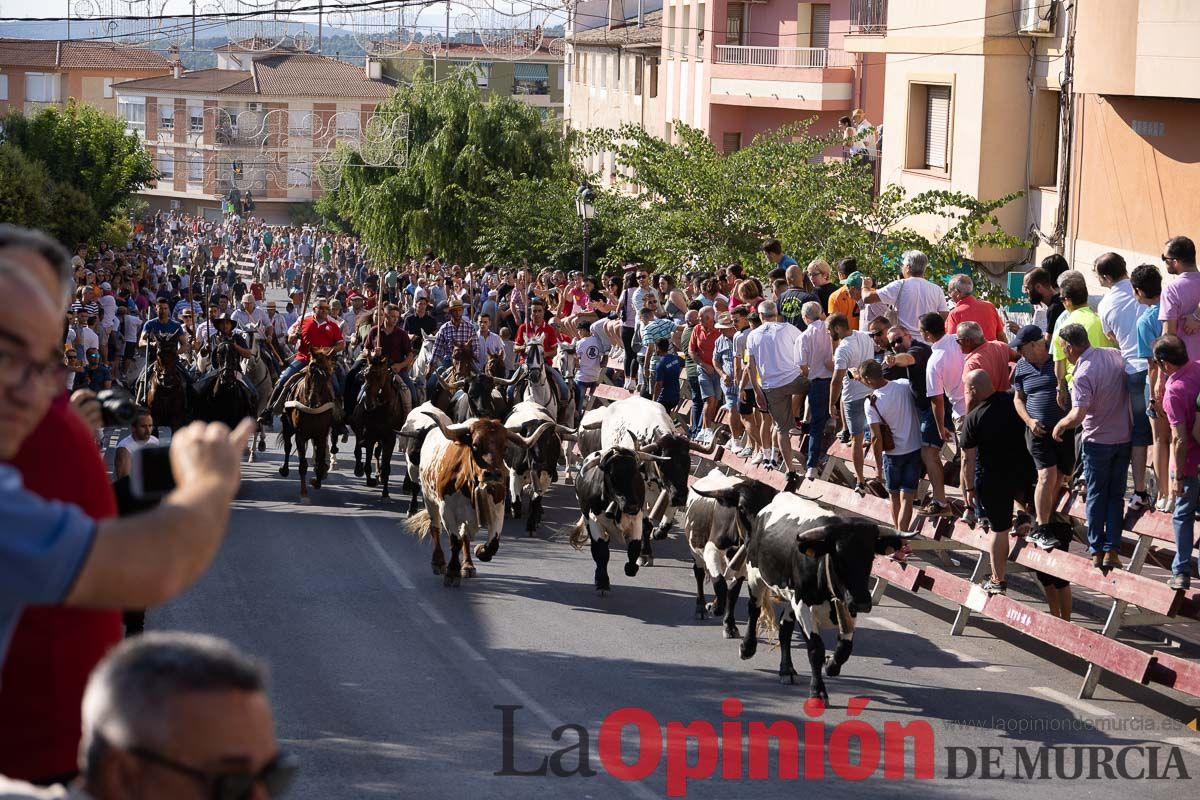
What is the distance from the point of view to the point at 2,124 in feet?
191

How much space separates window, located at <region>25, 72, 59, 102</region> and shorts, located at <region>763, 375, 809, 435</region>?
9338 cm

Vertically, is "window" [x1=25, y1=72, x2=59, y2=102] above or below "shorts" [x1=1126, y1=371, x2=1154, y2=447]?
above

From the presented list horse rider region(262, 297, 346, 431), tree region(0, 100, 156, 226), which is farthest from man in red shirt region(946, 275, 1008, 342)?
tree region(0, 100, 156, 226)

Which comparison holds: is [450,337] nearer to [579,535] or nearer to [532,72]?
[579,535]

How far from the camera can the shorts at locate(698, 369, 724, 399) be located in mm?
20219

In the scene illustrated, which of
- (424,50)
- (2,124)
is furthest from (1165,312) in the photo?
(2,124)

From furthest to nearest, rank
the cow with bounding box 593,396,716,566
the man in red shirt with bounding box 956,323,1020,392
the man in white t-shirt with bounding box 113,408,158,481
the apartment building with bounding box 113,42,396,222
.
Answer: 1. the apartment building with bounding box 113,42,396,222
2. the cow with bounding box 593,396,716,566
3. the man in red shirt with bounding box 956,323,1020,392
4. the man in white t-shirt with bounding box 113,408,158,481

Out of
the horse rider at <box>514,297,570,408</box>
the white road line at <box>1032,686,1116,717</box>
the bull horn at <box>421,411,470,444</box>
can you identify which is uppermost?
the horse rider at <box>514,297,570,408</box>

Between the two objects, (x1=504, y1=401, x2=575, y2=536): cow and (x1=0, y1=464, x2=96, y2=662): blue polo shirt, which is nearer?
(x1=0, y1=464, x2=96, y2=662): blue polo shirt

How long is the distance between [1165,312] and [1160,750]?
3431 mm

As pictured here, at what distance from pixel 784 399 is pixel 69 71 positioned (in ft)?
310

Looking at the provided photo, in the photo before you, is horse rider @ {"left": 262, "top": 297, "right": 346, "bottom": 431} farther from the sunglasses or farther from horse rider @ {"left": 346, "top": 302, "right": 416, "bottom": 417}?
the sunglasses

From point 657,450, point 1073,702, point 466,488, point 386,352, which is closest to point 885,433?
point 657,450

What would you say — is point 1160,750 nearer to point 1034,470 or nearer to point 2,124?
point 1034,470
